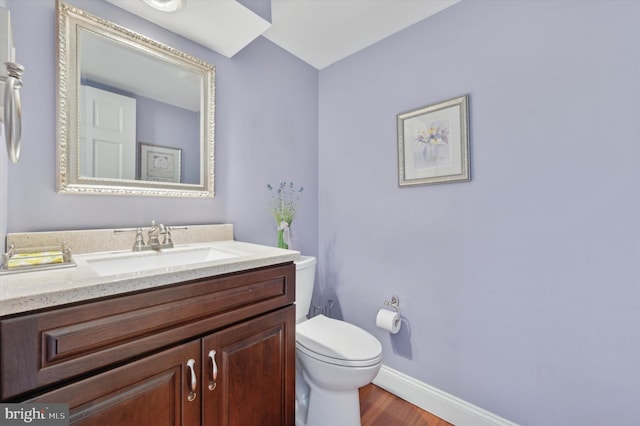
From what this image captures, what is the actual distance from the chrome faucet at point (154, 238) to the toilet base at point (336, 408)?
41.2 inches

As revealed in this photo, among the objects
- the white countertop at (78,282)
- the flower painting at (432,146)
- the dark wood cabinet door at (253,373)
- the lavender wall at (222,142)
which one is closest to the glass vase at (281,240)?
the lavender wall at (222,142)

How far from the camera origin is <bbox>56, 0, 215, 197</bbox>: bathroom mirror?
3.60 feet

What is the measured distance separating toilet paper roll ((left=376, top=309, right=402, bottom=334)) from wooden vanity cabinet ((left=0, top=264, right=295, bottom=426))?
2.31 feet

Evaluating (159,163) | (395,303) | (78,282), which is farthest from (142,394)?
(395,303)

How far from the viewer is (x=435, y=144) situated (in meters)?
1.55

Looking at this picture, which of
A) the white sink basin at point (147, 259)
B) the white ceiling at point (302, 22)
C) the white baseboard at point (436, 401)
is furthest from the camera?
the white baseboard at point (436, 401)

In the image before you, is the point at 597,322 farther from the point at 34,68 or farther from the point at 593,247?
the point at 34,68

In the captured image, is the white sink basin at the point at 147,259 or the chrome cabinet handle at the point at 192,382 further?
the white sink basin at the point at 147,259

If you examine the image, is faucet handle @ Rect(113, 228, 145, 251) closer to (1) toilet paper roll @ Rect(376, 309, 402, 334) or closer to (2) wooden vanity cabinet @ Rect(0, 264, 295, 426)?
(2) wooden vanity cabinet @ Rect(0, 264, 295, 426)

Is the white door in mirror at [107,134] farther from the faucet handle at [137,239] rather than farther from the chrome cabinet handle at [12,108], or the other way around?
the chrome cabinet handle at [12,108]
